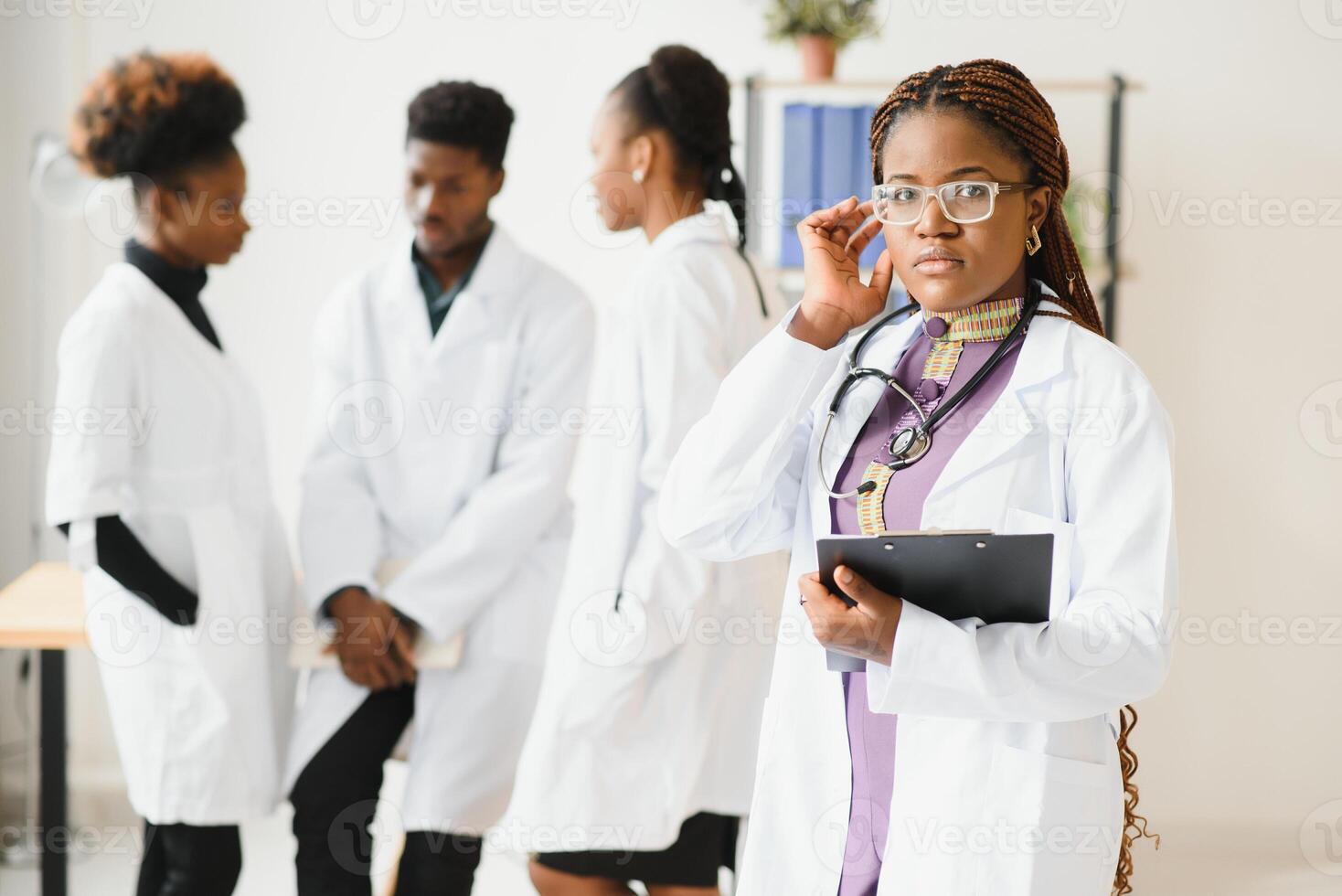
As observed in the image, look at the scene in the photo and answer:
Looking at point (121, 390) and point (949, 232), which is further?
point (121, 390)

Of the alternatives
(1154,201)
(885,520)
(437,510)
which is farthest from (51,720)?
(1154,201)

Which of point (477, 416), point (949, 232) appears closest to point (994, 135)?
point (949, 232)

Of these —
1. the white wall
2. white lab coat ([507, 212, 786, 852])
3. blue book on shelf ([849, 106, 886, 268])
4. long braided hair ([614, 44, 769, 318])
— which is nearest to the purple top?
white lab coat ([507, 212, 786, 852])

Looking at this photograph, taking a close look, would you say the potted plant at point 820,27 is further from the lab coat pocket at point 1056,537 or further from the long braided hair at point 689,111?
the lab coat pocket at point 1056,537

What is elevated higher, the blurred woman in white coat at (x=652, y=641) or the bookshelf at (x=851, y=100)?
the bookshelf at (x=851, y=100)

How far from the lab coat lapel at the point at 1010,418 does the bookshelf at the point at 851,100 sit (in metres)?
1.91

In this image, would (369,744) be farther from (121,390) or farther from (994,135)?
(994,135)

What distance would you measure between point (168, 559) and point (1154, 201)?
2503 mm

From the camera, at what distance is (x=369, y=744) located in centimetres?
243

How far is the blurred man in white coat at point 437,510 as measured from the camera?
7.91 feet

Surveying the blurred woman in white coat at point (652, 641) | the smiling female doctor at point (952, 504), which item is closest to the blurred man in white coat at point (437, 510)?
the blurred woman in white coat at point (652, 641)

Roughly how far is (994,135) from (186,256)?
1654 mm

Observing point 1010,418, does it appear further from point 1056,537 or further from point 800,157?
point 800,157

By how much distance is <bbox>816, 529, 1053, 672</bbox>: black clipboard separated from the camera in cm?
113
